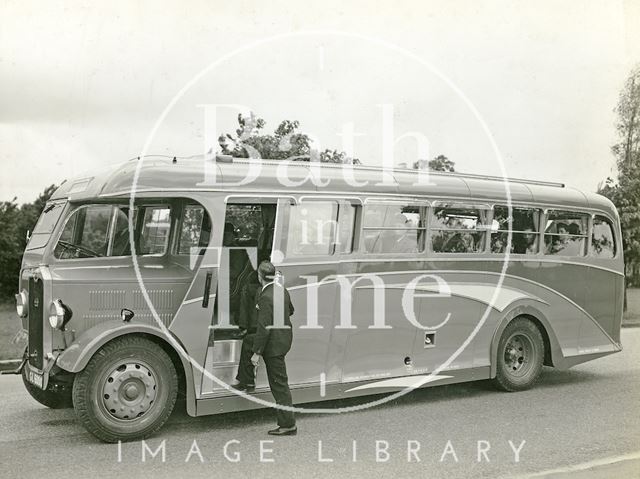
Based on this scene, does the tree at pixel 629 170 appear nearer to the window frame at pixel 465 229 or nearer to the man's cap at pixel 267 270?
the window frame at pixel 465 229

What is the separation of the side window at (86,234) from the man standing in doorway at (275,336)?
2.01m

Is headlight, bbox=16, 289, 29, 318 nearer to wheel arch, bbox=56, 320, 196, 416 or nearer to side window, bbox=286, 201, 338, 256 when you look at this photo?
wheel arch, bbox=56, 320, 196, 416

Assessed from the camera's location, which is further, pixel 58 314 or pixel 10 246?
pixel 10 246

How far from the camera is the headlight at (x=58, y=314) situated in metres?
6.80

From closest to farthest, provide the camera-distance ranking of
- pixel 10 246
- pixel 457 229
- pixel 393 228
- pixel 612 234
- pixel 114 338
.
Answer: pixel 114 338 → pixel 393 228 → pixel 457 229 → pixel 612 234 → pixel 10 246

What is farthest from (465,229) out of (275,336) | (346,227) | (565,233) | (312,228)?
(275,336)

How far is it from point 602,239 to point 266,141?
218 inches

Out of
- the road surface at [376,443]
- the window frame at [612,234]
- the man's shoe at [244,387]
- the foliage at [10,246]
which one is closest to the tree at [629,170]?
the window frame at [612,234]

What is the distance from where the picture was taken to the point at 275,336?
7039 millimetres

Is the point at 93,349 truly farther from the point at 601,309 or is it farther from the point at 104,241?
the point at 601,309

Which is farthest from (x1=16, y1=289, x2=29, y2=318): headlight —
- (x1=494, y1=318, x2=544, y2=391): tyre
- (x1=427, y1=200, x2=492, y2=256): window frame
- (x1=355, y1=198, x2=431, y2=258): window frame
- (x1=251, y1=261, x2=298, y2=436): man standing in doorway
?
(x1=494, y1=318, x2=544, y2=391): tyre

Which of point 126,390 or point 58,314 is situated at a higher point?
point 58,314

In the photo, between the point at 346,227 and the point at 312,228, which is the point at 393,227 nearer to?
the point at 346,227

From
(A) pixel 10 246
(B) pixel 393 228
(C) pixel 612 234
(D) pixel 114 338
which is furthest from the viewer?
(A) pixel 10 246
